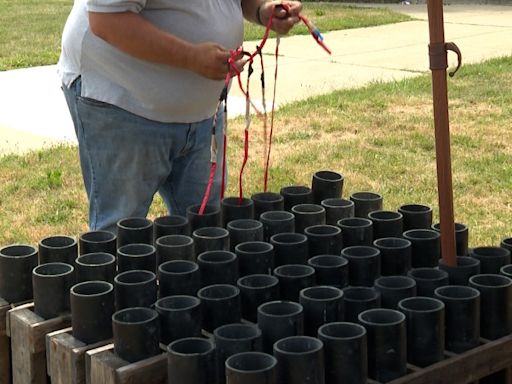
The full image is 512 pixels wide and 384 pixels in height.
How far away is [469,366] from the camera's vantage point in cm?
259

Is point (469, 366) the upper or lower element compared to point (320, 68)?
lower

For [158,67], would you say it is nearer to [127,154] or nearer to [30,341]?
[127,154]

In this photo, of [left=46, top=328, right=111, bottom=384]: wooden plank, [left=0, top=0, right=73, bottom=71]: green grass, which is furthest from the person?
[left=0, top=0, right=73, bottom=71]: green grass

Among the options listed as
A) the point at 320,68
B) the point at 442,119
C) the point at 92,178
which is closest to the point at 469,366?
the point at 442,119

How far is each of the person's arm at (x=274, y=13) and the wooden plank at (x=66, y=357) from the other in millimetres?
1190

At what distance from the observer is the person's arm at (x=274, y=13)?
10.6 feet

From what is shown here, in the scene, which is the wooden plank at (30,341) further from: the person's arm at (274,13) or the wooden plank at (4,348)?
the person's arm at (274,13)

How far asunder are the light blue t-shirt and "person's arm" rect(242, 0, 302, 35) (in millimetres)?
113

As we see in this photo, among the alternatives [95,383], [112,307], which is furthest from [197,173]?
[95,383]

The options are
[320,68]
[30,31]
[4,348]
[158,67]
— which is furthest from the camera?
[30,31]

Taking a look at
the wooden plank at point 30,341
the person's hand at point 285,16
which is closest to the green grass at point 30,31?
the person's hand at point 285,16

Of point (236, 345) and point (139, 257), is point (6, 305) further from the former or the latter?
point (236, 345)

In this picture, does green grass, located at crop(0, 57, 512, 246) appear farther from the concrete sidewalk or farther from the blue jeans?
the blue jeans

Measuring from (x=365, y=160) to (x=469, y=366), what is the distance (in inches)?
163
